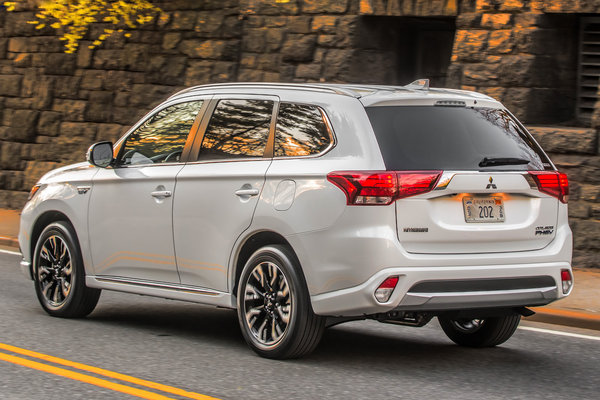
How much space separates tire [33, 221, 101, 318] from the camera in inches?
339

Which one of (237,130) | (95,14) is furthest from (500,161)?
(95,14)

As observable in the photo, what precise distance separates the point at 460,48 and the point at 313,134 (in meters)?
6.43

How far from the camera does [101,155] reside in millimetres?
8375

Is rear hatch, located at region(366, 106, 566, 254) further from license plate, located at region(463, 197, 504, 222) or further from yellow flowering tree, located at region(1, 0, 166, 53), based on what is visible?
yellow flowering tree, located at region(1, 0, 166, 53)

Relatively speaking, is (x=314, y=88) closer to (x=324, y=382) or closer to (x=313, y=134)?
(x=313, y=134)

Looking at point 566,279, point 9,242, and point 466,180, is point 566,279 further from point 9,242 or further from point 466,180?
point 9,242

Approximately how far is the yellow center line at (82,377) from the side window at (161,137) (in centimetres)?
192

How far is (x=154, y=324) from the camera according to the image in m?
8.59

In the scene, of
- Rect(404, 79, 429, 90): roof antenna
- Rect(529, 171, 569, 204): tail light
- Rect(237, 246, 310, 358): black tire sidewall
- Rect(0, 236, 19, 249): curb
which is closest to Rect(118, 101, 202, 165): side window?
Rect(237, 246, 310, 358): black tire sidewall

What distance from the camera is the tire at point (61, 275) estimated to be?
28.2ft

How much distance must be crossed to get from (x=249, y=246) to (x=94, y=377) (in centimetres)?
143

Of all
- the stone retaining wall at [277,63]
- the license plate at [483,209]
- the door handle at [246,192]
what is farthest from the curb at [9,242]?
the license plate at [483,209]

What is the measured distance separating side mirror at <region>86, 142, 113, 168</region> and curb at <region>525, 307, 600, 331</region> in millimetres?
3943

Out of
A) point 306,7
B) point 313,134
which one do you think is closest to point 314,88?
point 313,134
